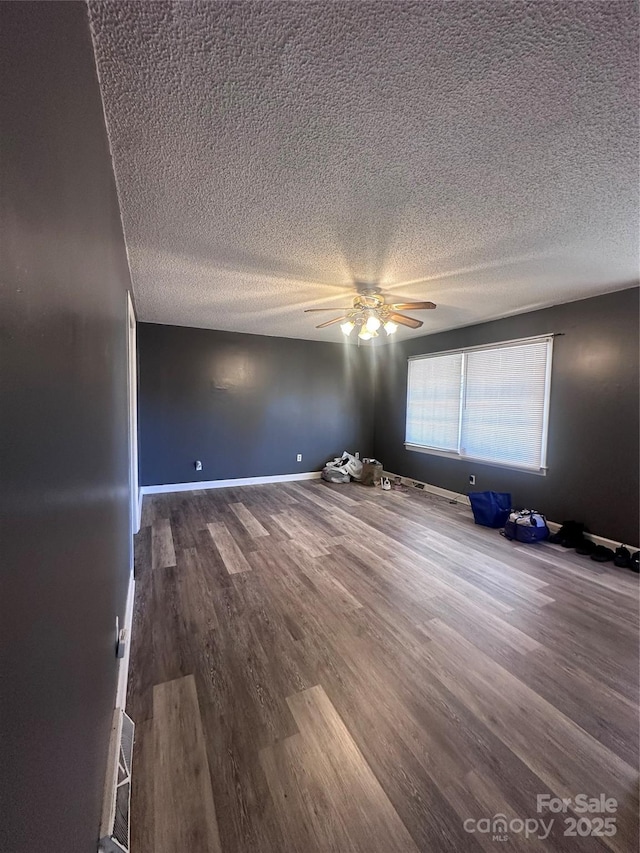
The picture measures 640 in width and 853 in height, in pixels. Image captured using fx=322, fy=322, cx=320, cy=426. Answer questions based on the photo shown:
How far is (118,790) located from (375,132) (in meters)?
2.57

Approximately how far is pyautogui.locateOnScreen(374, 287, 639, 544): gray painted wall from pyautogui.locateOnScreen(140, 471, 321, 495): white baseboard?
3.00m

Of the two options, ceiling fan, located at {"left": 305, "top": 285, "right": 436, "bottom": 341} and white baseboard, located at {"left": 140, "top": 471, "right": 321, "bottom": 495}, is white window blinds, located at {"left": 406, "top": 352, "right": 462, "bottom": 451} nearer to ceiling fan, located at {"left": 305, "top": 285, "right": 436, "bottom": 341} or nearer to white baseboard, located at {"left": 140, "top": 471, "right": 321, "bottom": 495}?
ceiling fan, located at {"left": 305, "top": 285, "right": 436, "bottom": 341}

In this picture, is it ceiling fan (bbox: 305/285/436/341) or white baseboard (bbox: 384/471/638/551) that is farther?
white baseboard (bbox: 384/471/638/551)

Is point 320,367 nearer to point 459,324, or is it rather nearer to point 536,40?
point 459,324

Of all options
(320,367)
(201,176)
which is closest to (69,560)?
(201,176)

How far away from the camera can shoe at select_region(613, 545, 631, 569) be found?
9.29 feet

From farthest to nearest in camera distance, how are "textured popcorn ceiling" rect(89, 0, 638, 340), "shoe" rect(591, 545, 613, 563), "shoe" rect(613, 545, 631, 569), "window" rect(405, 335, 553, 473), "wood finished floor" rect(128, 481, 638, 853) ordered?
1. "window" rect(405, 335, 553, 473)
2. "shoe" rect(591, 545, 613, 563)
3. "shoe" rect(613, 545, 631, 569)
4. "wood finished floor" rect(128, 481, 638, 853)
5. "textured popcorn ceiling" rect(89, 0, 638, 340)

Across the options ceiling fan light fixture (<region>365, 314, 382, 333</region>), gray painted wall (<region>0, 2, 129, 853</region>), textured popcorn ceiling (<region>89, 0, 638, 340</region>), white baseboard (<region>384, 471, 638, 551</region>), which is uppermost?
textured popcorn ceiling (<region>89, 0, 638, 340</region>)

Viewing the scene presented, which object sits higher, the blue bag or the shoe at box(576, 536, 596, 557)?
the blue bag

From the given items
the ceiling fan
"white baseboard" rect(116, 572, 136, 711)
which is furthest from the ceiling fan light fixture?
"white baseboard" rect(116, 572, 136, 711)

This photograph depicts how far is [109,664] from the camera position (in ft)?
3.89

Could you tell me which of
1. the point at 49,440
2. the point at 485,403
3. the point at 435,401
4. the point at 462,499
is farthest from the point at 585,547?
the point at 49,440

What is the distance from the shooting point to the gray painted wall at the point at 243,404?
470cm

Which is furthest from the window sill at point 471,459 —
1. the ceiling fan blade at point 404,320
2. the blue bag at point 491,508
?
the ceiling fan blade at point 404,320
